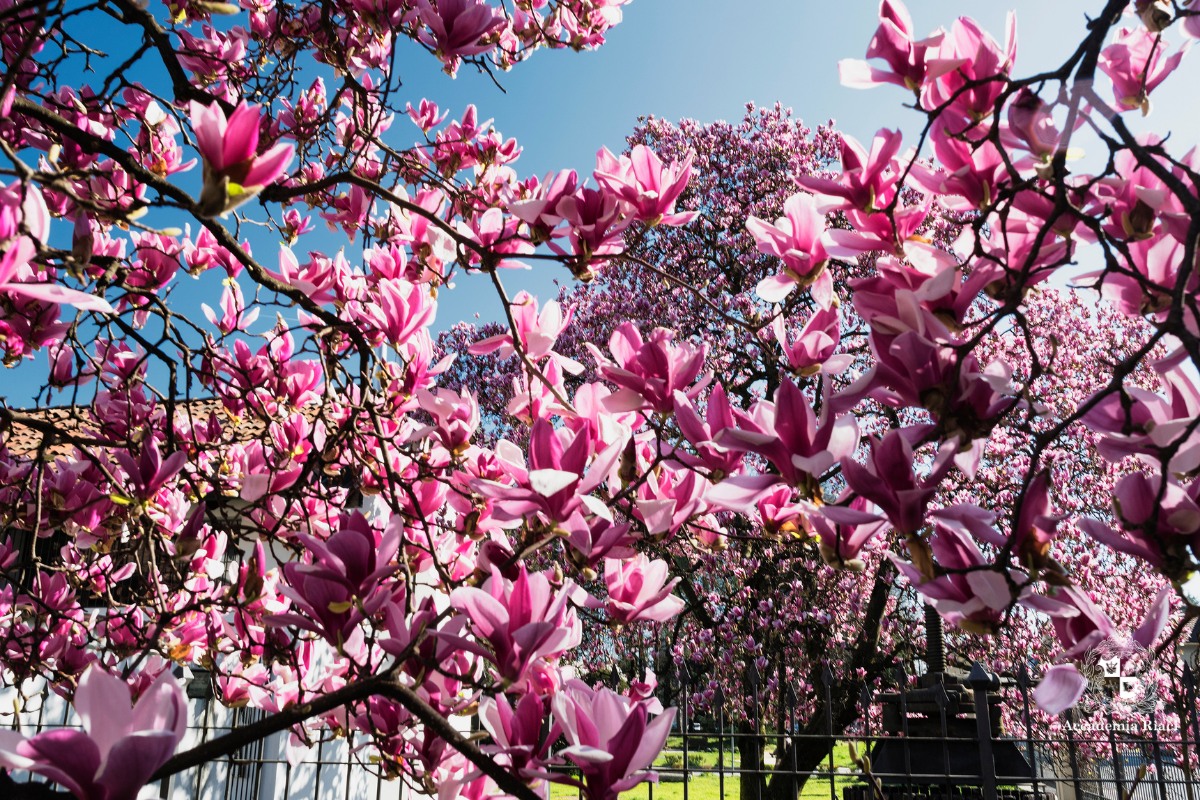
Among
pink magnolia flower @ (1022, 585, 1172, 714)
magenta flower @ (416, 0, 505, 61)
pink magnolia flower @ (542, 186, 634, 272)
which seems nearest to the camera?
pink magnolia flower @ (1022, 585, 1172, 714)

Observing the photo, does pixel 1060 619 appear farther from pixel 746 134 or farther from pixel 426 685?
pixel 746 134

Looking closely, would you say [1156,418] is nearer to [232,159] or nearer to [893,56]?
[893,56]

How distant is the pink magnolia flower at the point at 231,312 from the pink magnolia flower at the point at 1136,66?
176cm

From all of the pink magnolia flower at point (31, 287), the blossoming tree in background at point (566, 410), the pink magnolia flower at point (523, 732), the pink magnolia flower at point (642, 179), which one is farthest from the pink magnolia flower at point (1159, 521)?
the pink magnolia flower at point (31, 287)

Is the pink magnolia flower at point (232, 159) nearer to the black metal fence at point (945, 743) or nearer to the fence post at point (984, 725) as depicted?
the black metal fence at point (945, 743)

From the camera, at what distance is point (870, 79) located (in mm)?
867

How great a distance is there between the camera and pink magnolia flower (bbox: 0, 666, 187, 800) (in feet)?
1.69

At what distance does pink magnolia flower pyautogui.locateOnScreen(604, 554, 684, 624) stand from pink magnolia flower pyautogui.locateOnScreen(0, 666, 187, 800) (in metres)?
0.57

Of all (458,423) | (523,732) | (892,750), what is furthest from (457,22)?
(892,750)

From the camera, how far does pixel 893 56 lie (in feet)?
2.80

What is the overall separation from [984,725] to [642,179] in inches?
122

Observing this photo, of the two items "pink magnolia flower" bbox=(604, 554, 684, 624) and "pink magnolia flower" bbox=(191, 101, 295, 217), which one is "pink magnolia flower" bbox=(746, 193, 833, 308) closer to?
"pink magnolia flower" bbox=(604, 554, 684, 624)

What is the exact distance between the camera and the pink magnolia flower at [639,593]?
3.26 feet

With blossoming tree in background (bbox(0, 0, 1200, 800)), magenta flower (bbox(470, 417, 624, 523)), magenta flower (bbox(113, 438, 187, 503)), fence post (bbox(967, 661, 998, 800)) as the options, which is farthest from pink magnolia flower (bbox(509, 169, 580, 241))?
fence post (bbox(967, 661, 998, 800))
